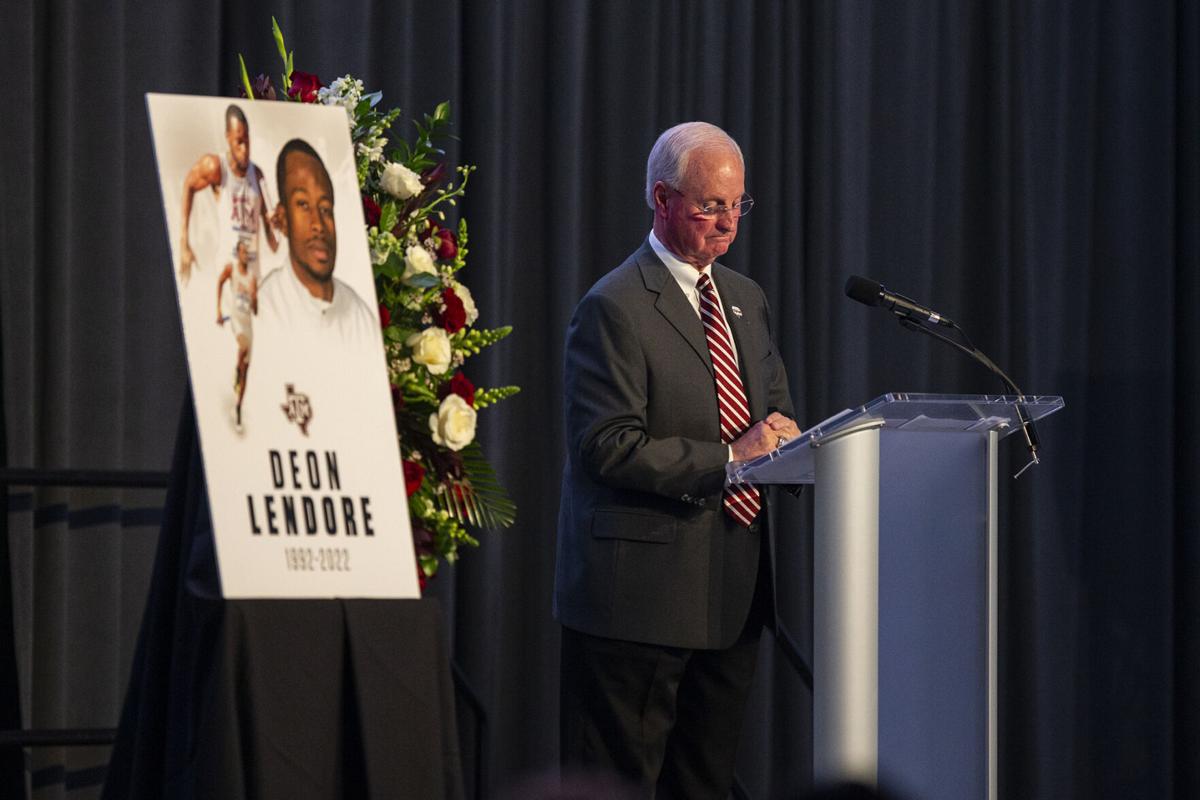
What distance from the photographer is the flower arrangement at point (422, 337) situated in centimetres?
244

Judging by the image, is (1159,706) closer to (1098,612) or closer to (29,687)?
(1098,612)

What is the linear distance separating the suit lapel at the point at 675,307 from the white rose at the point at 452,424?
0.87m

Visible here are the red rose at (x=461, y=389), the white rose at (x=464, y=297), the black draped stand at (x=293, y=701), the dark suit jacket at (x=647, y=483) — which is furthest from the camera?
the dark suit jacket at (x=647, y=483)

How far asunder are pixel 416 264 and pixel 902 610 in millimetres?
1005

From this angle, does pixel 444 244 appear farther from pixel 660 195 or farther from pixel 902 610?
pixel 902 610

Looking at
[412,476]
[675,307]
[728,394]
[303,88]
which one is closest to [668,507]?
[728,394]

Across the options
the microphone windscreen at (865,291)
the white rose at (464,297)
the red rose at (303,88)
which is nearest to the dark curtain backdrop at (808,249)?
the red rose at (303,88)

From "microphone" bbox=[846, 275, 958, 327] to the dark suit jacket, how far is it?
398 mm

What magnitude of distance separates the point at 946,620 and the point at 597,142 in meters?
2.27

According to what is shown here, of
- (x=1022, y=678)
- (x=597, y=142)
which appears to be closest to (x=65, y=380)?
(x=597, y=142)

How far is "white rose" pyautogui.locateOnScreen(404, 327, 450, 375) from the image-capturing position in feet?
7.95

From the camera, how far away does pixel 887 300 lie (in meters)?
2.88

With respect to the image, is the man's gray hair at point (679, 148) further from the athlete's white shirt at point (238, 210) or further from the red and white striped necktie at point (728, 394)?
the athlete's white shirt at point (238, 210)

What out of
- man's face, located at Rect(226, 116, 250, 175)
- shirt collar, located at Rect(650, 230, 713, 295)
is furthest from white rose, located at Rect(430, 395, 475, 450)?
shirt collar, located at Rect(650, 230, 713, 295)
